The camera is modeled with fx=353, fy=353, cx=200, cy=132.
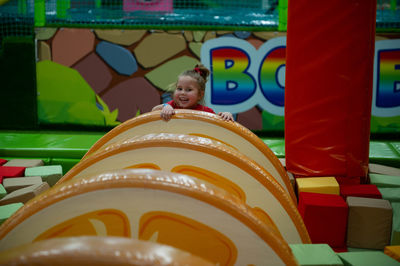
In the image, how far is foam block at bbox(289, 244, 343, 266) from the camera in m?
0.88

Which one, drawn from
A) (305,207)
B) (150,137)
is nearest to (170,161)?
(150,137)

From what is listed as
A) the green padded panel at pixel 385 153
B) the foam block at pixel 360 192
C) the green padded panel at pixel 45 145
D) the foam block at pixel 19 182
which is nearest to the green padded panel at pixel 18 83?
the green padded panel at pixel 45 145

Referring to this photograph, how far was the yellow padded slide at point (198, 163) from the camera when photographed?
974 millimetres

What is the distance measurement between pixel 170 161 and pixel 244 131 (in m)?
0.47

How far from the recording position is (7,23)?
2889 mm

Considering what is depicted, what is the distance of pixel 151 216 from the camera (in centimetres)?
69

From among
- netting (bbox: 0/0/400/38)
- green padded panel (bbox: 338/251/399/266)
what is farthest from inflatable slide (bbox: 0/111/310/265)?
netting (bbox: 0/0/400/38)

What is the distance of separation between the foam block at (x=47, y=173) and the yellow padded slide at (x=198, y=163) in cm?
99

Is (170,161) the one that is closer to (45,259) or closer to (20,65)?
(45,259)

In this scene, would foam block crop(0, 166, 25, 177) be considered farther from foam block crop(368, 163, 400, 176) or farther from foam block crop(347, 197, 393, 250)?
foam block crop(368, 163, 400, 176)

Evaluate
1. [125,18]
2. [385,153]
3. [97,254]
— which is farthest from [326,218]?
[125,18]

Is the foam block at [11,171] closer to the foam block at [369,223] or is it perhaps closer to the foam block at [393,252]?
the foam block at [369,223]

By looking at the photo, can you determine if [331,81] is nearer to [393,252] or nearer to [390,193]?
[390,193]

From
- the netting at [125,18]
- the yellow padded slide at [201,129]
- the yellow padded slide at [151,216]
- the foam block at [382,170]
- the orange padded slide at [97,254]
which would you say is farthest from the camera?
the netting at [125,18]
